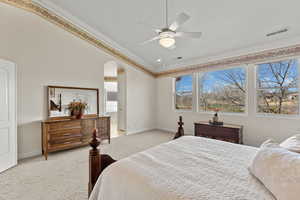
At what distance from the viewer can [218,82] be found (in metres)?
4.49

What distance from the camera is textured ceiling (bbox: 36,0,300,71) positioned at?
2.65 m

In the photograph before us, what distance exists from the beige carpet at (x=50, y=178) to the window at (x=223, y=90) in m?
3.11

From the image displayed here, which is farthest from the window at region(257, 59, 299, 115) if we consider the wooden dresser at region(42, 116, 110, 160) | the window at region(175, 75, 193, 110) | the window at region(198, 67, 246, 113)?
the wooden dresser at region(42, 116, 110, 160)

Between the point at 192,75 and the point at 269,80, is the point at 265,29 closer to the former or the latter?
the point at 269,80

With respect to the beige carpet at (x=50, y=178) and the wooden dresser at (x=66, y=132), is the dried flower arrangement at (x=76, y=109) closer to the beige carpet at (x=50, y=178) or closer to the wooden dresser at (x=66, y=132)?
the wooden dresser at (x=66, y=132)

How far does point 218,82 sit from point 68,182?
180 inches

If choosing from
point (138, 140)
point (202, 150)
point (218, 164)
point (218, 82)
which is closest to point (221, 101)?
point (218, 82)

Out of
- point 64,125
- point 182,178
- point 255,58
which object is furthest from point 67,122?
point 255,58

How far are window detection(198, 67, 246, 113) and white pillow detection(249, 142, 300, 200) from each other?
3373mm

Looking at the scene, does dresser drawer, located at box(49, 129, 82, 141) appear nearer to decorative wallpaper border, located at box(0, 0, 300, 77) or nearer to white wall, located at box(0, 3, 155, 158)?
white wall, located at box(0, 3, 155, 158)

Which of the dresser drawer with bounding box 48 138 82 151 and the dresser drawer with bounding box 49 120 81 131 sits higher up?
the dresser drawer with bounding box 49 120 81 131

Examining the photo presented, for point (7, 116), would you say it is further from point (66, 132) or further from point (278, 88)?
point (278, 88)

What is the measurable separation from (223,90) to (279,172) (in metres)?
3.83

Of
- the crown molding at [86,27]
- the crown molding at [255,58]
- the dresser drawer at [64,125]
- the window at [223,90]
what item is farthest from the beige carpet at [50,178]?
the crown molding at [255,58]
